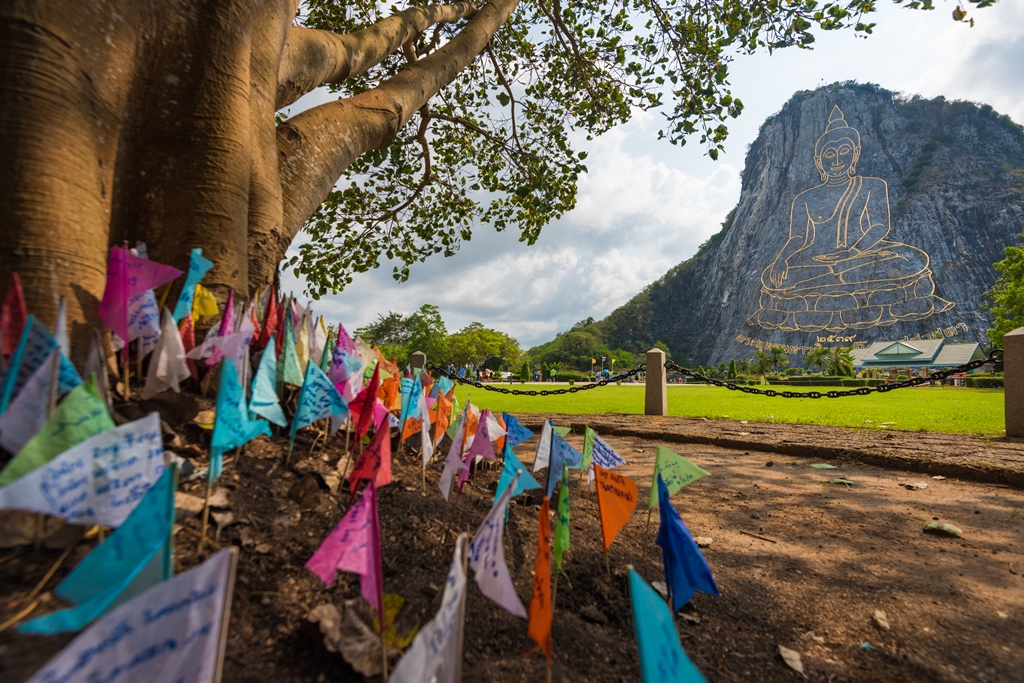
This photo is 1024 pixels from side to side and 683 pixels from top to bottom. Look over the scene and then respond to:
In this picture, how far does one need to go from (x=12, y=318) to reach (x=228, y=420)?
31.0 inches

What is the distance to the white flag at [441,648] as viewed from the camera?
0.95m

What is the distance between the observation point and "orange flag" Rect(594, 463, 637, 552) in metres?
1.88

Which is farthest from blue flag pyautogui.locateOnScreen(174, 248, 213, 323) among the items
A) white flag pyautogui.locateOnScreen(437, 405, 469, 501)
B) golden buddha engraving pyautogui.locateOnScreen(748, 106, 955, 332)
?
golden buddha engraving pyautogui.locateOnScreen(748, 106, 955, 332)

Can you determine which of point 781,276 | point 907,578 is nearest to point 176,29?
point 907,578

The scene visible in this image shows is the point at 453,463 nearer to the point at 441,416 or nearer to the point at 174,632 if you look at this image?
the point at 441,416

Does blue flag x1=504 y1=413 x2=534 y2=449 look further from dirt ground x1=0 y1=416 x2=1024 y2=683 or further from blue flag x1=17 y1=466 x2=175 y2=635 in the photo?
blue flag x1=17 y1=466 x2=175 y2=635

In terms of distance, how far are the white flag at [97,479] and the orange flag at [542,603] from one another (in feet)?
3.44

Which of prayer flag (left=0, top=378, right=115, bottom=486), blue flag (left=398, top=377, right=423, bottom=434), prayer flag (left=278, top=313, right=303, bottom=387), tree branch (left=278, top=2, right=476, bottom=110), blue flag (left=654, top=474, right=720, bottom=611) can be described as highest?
tree branch (left=278, top=2, right=476, bottom=110)

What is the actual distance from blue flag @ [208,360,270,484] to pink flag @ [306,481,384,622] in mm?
522

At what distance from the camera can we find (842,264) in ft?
214

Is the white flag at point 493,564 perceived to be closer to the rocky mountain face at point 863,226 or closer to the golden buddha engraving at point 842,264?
the golden buddha engraving at point 842,264

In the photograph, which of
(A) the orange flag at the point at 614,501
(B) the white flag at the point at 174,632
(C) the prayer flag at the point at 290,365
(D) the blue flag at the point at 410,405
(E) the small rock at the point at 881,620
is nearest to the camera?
(B) the white flag at the point at 174,632

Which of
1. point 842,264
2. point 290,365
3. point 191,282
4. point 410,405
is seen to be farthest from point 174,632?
point 842,264

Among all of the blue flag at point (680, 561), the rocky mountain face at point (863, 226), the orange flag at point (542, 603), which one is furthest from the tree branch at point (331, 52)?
the rocky mountain face at point (863, 226)
